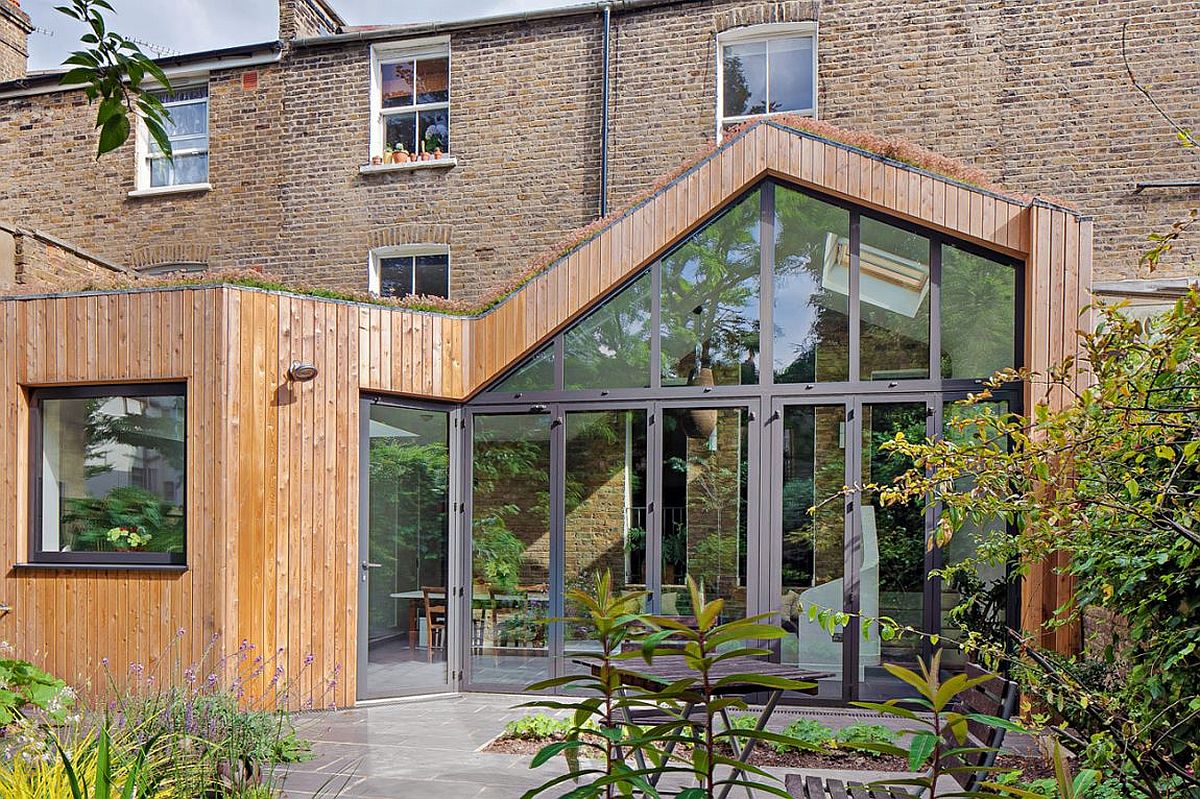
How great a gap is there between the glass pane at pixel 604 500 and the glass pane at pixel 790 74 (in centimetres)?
511

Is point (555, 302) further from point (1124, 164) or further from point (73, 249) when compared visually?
point (1124, 164)

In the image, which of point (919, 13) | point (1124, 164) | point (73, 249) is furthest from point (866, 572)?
point (73, 249)

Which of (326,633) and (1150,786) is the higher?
(1150,786)

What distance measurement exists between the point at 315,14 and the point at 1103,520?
12.8 metres

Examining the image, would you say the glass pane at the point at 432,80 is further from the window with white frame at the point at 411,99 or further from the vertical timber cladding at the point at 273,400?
the vertical timber cladding at the point at 273,400

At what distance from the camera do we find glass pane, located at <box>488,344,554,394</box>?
850 cm

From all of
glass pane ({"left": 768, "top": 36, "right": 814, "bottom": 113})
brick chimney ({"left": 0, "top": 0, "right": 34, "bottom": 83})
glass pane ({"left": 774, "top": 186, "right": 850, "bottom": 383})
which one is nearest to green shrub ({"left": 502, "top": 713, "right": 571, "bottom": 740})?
glass pane ({"left": 774, "top": 186, "right": 850, "bottom": 383})

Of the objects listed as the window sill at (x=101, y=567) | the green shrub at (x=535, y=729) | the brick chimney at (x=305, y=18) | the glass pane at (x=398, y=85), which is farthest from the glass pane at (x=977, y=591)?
the brick chimney at (x=305, y=18)

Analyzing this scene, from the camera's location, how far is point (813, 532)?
310 inches

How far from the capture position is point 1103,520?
3.33 meters

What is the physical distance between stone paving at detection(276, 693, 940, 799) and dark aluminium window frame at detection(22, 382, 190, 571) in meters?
1.74

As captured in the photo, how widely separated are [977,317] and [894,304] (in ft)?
2.15

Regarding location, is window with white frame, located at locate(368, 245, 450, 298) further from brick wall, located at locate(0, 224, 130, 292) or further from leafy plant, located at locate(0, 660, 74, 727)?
leafy plant, located at locate(0, 660, 74, 727)

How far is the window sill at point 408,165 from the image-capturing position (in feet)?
39.9
